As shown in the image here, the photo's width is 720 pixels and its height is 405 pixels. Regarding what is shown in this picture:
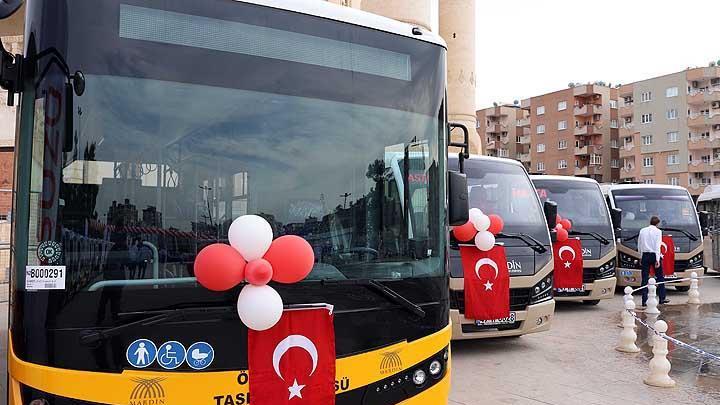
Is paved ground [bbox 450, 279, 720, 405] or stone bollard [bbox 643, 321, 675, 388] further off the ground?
stone bollard [bbox 643, 321, 675, 388]

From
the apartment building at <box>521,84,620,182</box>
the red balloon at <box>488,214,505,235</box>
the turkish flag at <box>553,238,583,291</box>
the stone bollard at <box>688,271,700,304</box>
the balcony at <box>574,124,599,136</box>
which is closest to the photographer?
the red balloon at <box>488,214,505,235</box>

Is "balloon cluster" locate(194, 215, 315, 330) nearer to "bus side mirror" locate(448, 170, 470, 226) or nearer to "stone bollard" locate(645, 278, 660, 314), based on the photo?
"bus side mirror" locate(448, 170, 470, 226)

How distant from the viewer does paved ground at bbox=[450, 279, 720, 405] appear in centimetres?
642

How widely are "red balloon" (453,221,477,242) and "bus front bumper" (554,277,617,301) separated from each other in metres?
4.95

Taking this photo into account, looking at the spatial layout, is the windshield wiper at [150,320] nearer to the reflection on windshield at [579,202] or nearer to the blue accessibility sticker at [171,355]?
the blue accessibility sticker at [171,355]

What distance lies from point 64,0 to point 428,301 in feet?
8.37

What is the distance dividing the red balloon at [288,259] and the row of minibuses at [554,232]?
4.84 metres

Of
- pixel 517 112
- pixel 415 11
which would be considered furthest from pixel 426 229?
pixel 517 112

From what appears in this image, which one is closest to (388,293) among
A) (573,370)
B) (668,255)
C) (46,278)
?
(46,278)

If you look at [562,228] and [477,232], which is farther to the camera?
[562,228]

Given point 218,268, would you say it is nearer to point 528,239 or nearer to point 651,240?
point 528,239

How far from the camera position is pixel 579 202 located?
1295 cm

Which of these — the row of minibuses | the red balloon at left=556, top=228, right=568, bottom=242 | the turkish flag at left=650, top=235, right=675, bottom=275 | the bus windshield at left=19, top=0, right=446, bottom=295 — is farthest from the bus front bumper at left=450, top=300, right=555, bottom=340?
the turkish flag at left=650, top=235, right=675, bottom=275

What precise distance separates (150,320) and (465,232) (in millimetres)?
5295
